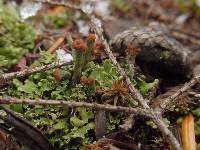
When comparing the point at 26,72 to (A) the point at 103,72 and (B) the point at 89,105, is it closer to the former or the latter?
(A) the point at 103,72

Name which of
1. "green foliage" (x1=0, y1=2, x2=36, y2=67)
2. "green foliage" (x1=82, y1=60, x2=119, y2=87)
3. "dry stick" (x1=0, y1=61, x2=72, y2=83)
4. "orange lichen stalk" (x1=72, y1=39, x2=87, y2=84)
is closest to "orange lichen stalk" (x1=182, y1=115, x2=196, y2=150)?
"green foliage" (x1=82, y1=60, x2=119, y2=87)

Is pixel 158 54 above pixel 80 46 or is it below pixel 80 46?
above

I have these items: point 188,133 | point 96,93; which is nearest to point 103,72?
point 96,93

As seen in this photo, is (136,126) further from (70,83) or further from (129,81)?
(70,83)

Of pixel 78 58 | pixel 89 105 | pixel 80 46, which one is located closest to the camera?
pixel 89 105

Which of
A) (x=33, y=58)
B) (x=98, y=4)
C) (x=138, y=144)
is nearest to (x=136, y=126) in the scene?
(x=138, y=144)

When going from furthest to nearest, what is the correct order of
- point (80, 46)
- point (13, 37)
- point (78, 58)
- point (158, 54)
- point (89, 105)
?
point (13, 37)
point (158, 54)
point (78, 58)
point (80, 46)
point (89, 105)

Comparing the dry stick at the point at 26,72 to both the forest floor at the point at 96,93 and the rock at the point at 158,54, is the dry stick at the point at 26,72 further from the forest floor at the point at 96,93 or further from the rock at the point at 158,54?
the rock at the point at 158,54

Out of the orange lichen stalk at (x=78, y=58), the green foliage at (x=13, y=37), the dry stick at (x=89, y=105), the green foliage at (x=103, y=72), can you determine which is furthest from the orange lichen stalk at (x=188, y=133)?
the green foliage at (x=13, y=37)

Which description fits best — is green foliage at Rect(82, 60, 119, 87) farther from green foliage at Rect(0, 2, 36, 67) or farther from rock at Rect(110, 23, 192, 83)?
green foliage at Rect(0, 2, 36, 67)
